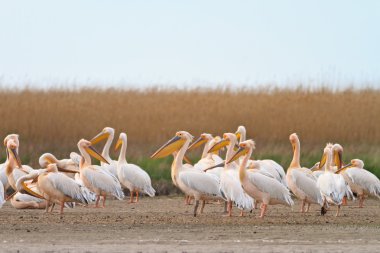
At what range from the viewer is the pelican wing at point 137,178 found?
55.8ft

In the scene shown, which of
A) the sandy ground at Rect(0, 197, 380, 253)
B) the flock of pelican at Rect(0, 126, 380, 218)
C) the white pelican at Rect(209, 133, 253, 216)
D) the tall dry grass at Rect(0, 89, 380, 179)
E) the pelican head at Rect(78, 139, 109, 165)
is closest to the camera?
A: the sandy ground at Rect(0, 197, 380, 253)

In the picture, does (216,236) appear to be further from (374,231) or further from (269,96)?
(269,96)

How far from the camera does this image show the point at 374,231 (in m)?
11.8

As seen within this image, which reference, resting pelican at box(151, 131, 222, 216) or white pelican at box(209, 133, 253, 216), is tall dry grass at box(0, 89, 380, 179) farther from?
white pelican at box(209, 133, 253, 216)

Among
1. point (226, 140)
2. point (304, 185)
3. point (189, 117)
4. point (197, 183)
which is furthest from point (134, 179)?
point (189, 117)

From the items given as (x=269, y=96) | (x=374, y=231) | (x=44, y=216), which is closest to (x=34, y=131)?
(x=269, y=96)

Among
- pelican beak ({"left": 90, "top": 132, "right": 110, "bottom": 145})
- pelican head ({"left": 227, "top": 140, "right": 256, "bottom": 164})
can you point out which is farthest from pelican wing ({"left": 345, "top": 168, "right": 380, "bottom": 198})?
pelican beak ({"left": 90, "top": 132, "right": 110, "bottom": 145})

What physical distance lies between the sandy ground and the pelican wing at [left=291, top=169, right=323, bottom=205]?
0.78 feet

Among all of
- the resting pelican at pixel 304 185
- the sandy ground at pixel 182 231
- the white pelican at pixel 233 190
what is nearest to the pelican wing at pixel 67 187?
the sandy ground at pixel 182 231

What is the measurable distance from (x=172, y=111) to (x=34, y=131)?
3.12m

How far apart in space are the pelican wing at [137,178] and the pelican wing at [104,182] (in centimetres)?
98

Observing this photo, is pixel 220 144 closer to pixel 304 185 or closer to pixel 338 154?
pixel 304 185

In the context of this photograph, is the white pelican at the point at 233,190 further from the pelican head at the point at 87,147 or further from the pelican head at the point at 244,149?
the pelican head at the point at 87,147

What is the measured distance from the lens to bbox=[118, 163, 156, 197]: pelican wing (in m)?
17.0
